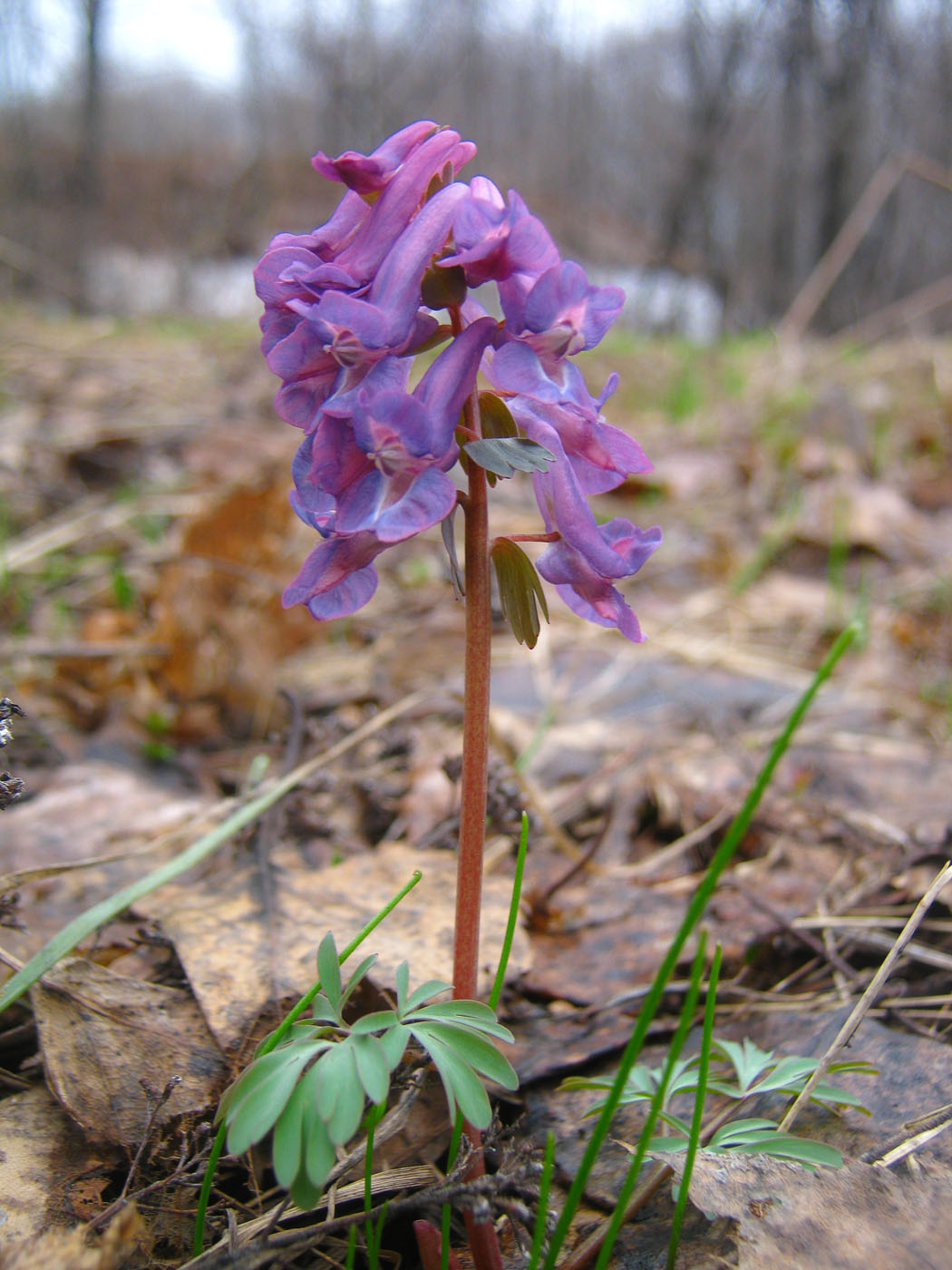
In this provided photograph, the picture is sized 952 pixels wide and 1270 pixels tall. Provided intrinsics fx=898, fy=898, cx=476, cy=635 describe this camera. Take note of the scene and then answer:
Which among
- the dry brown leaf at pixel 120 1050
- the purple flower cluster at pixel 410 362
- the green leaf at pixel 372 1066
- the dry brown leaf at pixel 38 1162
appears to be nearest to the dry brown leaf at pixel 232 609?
the dry brown leaf at pixel 120 1050

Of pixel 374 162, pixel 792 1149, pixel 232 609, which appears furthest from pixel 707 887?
pixel 232 609

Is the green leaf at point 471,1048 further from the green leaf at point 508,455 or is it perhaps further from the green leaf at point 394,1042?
the green leaf at point 508,455

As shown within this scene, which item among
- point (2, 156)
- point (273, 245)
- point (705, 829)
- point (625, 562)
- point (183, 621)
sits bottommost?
point (705, 829)

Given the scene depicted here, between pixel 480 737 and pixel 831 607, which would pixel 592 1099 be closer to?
pixel 480 737

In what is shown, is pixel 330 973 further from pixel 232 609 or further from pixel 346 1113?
pixel 232 609

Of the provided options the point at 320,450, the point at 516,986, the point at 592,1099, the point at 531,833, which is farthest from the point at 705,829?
the point at 320,450

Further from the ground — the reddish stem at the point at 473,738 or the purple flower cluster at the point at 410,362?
the purple flower cluster at the point at 410,362

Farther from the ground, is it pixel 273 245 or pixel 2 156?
pixel 2 156
